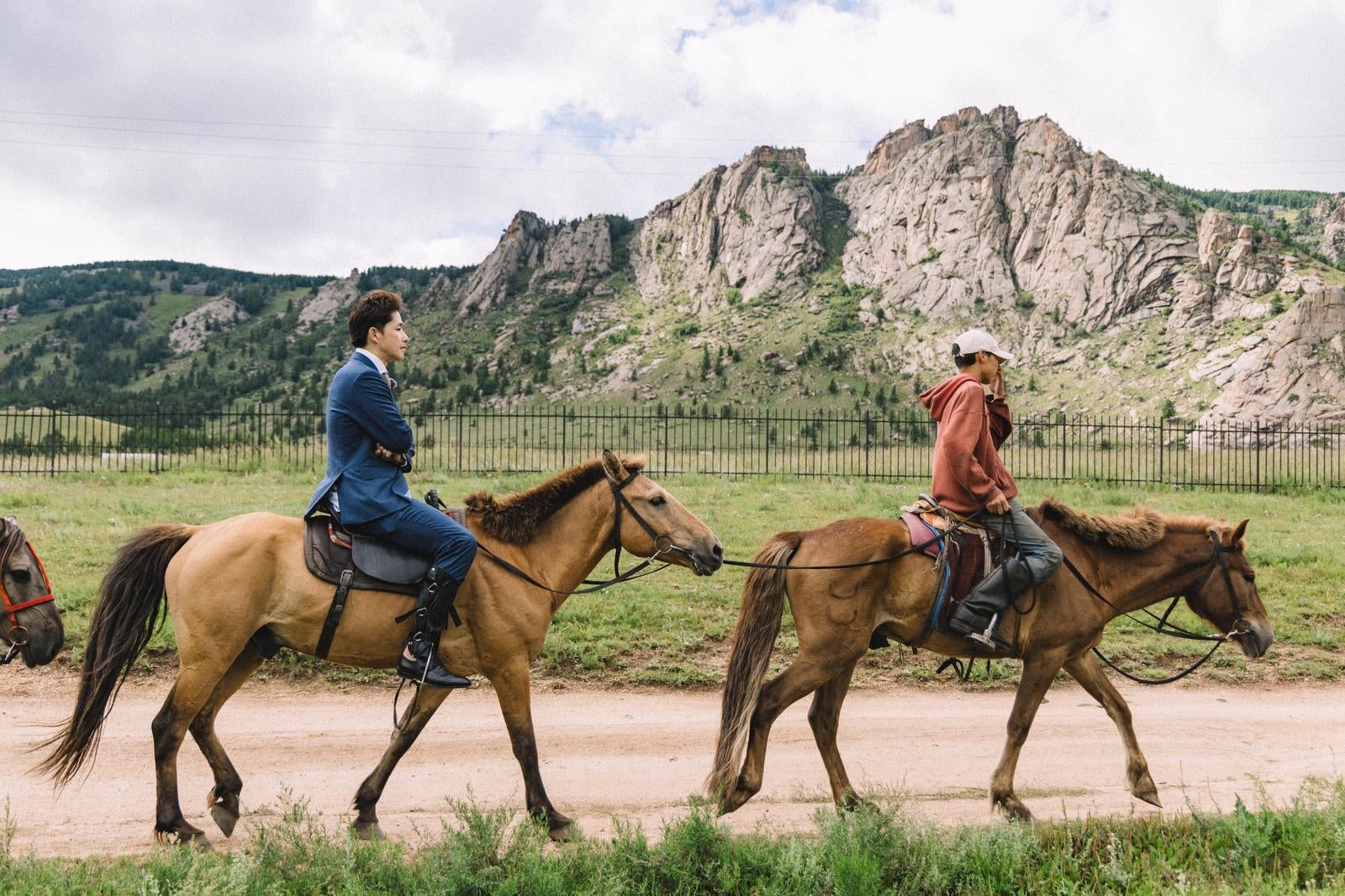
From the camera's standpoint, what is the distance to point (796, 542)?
20.1ft

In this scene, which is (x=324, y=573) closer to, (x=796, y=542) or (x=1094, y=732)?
(x=796, y=542)

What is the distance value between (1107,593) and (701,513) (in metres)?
10.5

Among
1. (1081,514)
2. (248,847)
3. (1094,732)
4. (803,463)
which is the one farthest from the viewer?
(803,463)

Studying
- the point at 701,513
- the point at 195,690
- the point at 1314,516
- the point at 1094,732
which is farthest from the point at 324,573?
the point at 1314,516

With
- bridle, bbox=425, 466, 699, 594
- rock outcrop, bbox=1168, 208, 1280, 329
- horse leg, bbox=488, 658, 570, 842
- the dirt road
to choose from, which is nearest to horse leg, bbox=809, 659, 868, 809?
the dirt road

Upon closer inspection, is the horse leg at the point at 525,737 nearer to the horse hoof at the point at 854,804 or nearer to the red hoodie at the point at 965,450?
the horse hoof at the point at 854,804

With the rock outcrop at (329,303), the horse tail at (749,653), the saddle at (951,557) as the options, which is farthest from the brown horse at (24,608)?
the rock outcrop at (329,303)

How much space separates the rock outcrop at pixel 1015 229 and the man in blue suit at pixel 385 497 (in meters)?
94.2

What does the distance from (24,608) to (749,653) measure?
450 cm

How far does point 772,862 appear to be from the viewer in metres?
4.56

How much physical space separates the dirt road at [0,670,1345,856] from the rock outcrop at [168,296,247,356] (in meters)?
142

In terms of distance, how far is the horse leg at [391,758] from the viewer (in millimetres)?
5277

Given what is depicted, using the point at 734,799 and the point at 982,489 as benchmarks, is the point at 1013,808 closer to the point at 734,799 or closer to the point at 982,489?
the point at 734,799

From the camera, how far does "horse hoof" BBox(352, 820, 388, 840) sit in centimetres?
518
